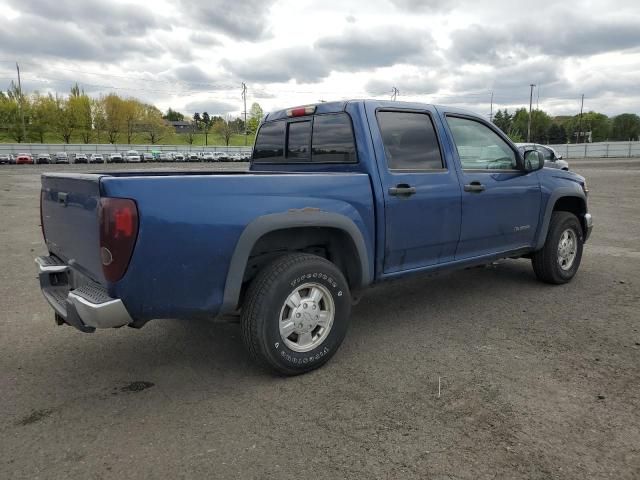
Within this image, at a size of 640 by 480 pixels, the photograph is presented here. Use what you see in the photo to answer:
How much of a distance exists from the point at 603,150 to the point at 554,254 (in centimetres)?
7060

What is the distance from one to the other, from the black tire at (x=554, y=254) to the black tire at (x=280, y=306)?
3.00 metres

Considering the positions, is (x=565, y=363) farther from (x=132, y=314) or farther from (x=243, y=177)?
(x=132, y=314)

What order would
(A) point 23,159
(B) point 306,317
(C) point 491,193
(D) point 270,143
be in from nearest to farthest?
1. (B) point 306,317
2. (C) point 491,193
3. (D) point 270,143
4. (A) point 23,159

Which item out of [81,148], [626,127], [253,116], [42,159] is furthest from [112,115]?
[626,127]

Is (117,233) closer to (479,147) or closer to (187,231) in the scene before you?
(187,231)

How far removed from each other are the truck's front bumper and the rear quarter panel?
80 mm

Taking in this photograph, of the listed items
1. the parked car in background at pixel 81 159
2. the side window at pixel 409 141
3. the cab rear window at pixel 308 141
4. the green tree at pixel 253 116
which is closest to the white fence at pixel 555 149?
the parked car in background at pixel 81 159

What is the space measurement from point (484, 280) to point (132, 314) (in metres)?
4.33

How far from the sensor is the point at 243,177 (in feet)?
9.96

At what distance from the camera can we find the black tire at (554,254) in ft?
17.8

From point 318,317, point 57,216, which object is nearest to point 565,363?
A: point 318,317

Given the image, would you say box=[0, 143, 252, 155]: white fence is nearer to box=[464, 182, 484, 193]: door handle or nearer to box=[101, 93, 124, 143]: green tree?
box=[101, 93, 124, 143]: green tree

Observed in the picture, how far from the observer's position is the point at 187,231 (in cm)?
284

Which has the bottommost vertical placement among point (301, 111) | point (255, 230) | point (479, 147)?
point (255, 230)
